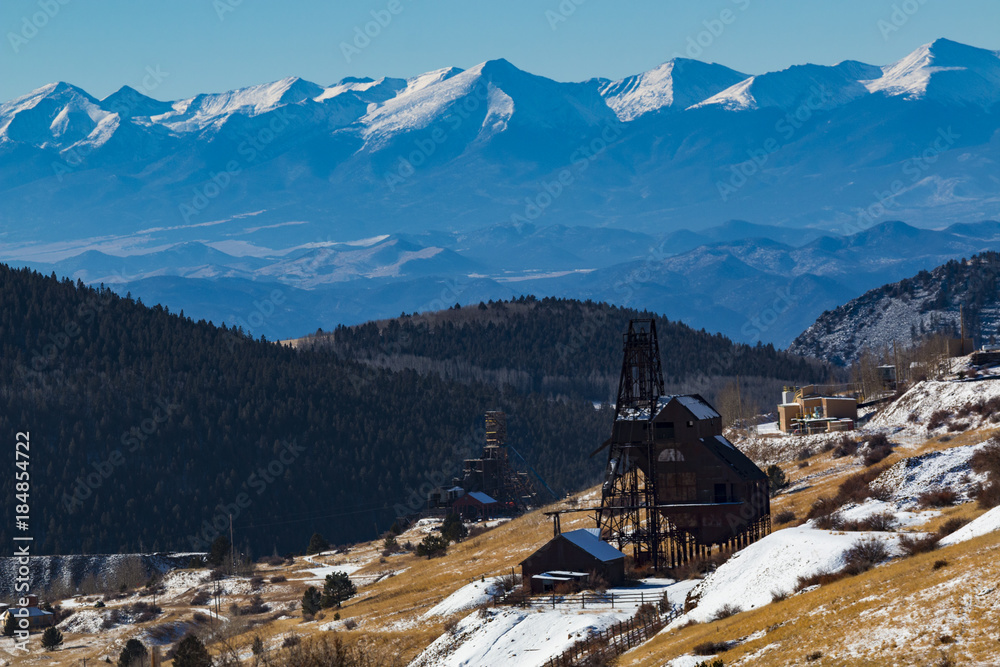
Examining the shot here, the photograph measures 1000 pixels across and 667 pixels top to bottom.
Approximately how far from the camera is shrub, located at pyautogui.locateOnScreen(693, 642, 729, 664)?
44.5 meters

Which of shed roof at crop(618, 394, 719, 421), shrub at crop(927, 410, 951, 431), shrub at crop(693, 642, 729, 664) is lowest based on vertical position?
shrub at crop(693, 642, 729, 664)

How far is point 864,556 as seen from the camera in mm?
52031

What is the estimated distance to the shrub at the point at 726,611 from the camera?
171 ft

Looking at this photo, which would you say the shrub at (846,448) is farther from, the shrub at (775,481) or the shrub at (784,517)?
the shrub at (784,517)

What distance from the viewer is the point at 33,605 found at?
397 feet

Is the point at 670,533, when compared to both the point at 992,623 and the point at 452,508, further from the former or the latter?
the point at 452,508

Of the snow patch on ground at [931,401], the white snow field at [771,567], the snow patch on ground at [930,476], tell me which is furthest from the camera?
the snow patch on ground at [931,401]

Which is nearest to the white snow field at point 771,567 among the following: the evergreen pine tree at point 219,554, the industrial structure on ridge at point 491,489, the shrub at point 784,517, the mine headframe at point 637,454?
the shrub at point 784,517

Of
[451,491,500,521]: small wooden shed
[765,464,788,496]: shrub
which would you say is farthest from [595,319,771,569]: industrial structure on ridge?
[451,491,500,521]: small wooden shed

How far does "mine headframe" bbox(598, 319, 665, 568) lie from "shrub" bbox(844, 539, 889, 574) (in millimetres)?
25999

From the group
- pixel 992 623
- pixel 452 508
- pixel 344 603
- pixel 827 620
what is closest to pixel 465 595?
pixel 344 603

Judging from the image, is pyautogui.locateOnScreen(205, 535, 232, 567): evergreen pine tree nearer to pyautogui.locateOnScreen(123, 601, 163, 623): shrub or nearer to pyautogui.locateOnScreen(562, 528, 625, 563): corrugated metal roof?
pyautogui.locateOnScreen(123, 601, 163, 623): shrub

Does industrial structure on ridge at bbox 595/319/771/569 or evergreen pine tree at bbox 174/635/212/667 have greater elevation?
industrial structure on ridge at bbox 595/319/771/569

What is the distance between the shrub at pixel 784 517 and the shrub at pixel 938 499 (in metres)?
13.3
